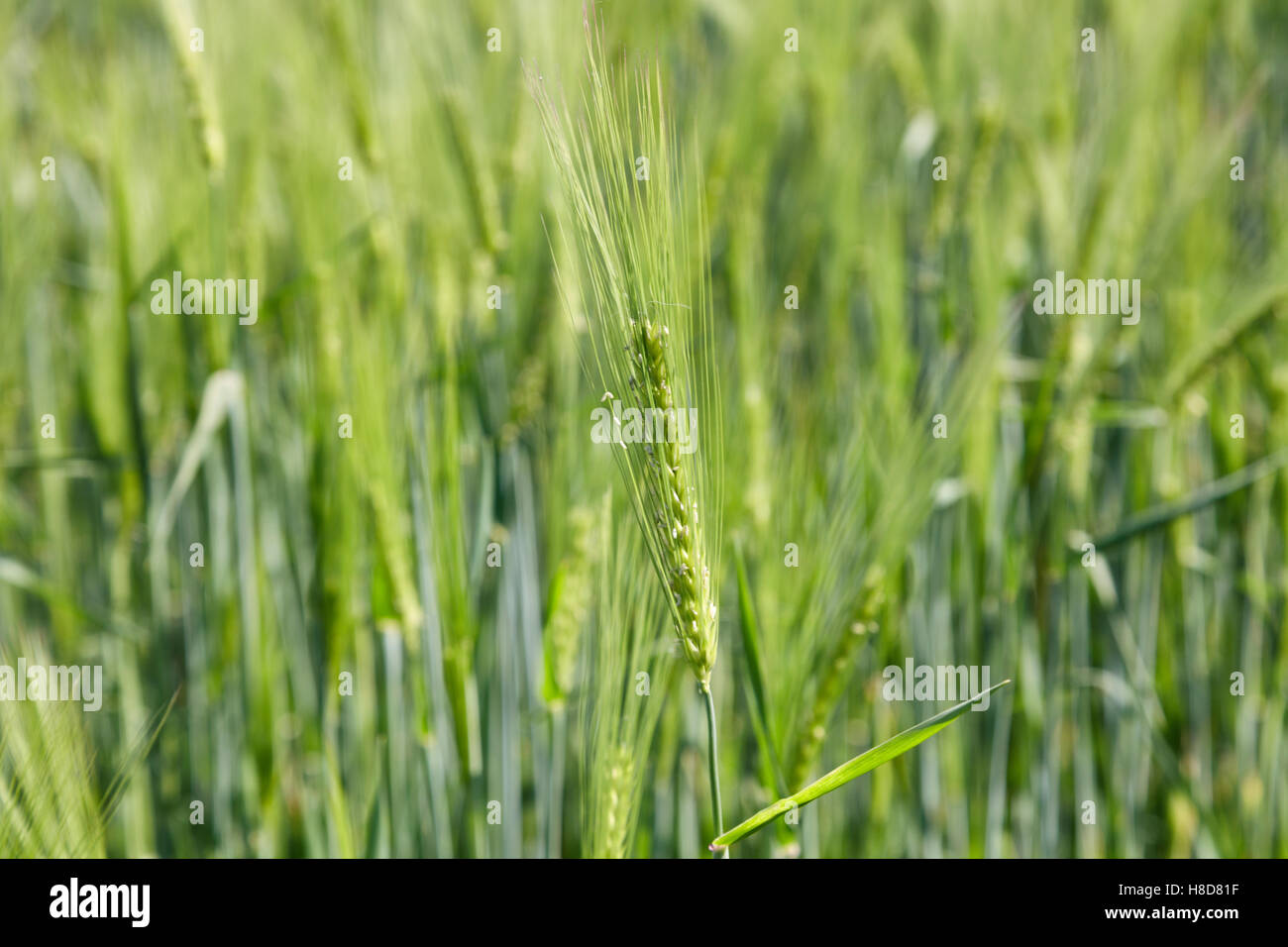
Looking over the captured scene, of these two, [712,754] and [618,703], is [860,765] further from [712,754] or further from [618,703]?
[618,703]

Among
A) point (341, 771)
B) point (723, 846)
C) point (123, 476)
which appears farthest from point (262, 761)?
point (723, 846)

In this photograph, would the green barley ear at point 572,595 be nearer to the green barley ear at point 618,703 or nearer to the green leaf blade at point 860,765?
the green barley ear at point 618,703

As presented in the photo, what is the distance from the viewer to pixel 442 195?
4.27 ft

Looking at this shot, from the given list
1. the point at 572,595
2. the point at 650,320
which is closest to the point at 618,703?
the point at 572,595

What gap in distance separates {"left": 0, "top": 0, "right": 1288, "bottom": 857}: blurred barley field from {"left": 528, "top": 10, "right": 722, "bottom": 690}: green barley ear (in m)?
0.08

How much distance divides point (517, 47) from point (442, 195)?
266 millimetres

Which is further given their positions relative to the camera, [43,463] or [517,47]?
[517,47]

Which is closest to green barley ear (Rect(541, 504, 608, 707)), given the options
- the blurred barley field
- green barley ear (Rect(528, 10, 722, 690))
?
the blurred barley field

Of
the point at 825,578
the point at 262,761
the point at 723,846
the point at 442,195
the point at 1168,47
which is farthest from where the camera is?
the point at 1168,47

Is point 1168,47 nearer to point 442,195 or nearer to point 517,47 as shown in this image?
point 517,47

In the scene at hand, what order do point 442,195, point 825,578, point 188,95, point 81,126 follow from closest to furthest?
point 825,578
point 188,95
point 442,195
point 81,126

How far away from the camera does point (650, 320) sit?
66 centimetres

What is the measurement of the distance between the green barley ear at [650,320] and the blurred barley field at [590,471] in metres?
0.08
